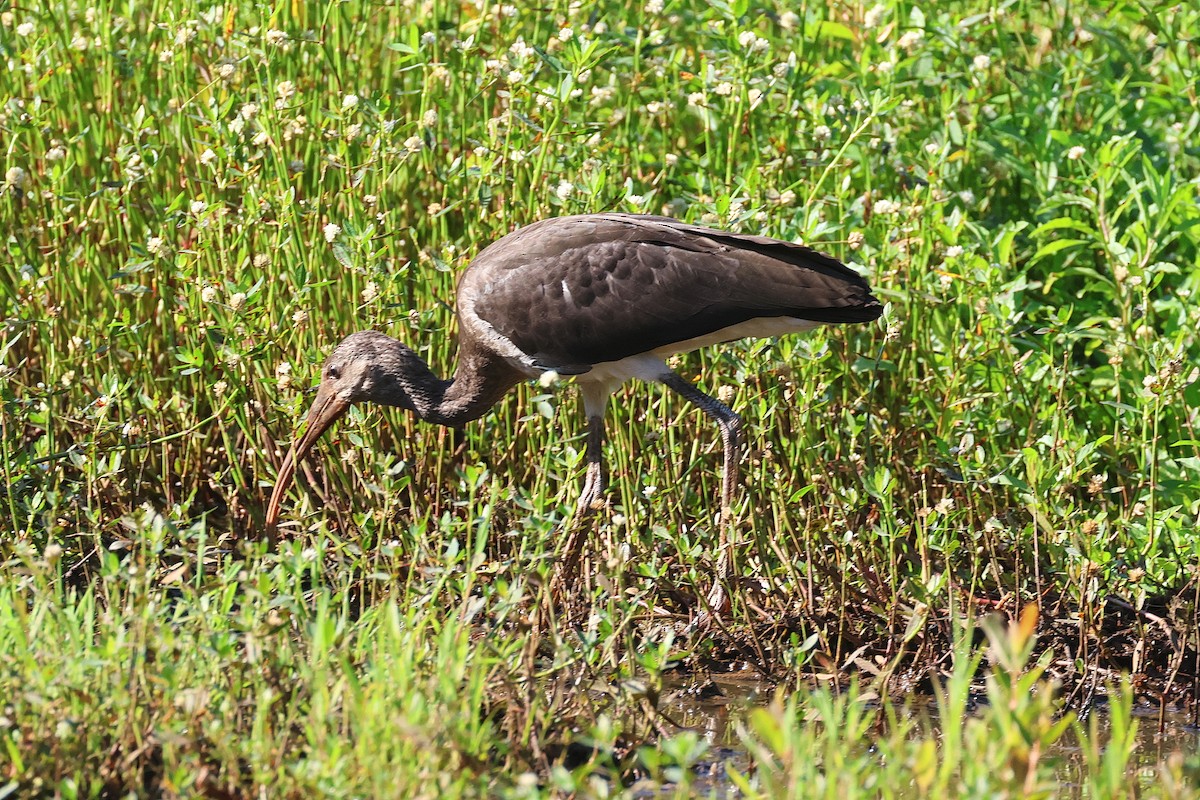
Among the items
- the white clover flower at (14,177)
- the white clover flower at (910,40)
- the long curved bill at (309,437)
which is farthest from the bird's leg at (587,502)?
the white clover flower at (14,177)

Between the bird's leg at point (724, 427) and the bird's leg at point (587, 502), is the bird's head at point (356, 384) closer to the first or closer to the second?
the bird's leg at point (587, 502)

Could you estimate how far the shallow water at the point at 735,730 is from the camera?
402cm

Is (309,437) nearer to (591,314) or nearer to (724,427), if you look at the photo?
(591,314)

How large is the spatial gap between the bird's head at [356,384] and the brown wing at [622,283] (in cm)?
30

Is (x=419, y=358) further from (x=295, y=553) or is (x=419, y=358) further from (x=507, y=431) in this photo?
(x=295, y=553)

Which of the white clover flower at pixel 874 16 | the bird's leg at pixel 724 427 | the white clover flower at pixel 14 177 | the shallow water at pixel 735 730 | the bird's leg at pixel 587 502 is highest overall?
the white clover flower at pixel 874 16

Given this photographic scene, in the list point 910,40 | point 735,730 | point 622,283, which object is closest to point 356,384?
point 622,283

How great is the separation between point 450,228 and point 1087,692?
270cm

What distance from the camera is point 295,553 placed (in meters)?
3.88

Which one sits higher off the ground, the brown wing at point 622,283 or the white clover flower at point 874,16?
the white clover flower at point 874,16

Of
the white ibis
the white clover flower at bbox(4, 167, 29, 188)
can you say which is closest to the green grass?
the white clover flower at bbox(4, 167, 29, 188)

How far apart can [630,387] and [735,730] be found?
4.55ft

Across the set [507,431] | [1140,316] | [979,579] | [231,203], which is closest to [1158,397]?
[979,579]

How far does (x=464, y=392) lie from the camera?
5.05 metres
